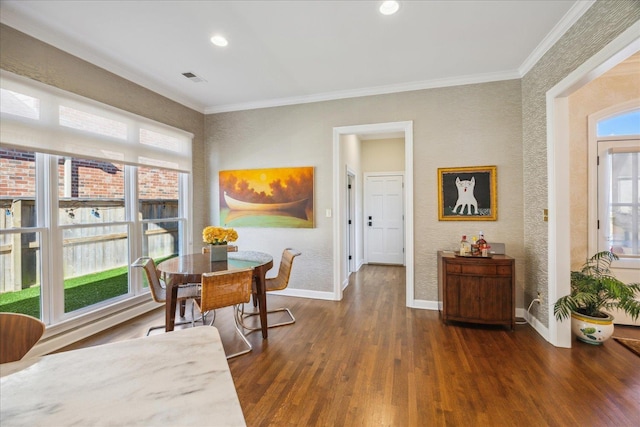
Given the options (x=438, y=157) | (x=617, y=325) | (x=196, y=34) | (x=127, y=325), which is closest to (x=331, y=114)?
(x=438, y=157)

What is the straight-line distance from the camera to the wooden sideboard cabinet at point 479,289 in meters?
2.92

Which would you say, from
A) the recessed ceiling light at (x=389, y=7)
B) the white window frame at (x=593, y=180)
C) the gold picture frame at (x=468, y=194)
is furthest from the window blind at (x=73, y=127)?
the white window frame at (x=593, y=180)

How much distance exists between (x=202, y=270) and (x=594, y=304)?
3654 millimetres

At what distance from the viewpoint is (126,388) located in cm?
75

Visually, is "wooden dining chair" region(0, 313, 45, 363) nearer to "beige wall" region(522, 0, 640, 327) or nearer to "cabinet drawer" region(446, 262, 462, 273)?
"cabinet drawer" region(446, 262, 462, 273)

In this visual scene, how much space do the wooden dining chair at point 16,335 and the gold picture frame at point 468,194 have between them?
3617 mm

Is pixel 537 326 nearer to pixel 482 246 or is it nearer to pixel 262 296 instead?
pixel 482 246

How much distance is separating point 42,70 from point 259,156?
94.4 inches

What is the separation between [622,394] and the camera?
1.96 metres

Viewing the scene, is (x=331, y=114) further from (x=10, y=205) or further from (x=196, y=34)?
(x=10, y=205)

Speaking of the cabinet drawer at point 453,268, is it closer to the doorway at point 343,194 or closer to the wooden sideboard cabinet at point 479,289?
the wooden sideboard cabinet at point 479,289

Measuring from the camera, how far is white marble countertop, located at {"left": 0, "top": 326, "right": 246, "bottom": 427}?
64 cm

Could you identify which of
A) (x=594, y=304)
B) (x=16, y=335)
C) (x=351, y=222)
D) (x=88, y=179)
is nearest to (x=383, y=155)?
(x=351, y=222)

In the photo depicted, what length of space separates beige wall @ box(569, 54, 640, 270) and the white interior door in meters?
3.08
